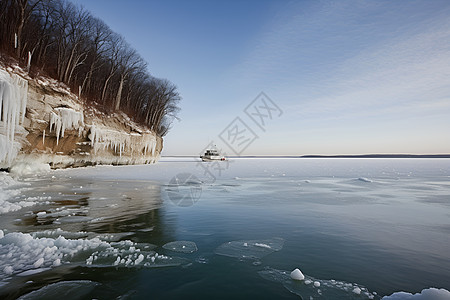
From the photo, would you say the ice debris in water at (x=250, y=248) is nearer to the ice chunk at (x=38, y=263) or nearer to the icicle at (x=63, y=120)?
the ice chunk at (x=38, y=263)

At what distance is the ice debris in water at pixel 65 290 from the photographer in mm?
2662

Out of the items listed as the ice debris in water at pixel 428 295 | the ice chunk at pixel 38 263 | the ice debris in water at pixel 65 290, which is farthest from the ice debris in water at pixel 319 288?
the ice chunk at pixel 38 263

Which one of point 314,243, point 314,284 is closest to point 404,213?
point 314,243

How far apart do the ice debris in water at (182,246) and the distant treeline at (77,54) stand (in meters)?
23.0

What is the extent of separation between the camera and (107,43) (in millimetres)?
31234

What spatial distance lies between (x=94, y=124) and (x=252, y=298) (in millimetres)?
27862

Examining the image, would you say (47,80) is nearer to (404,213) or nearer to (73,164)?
(73,164)

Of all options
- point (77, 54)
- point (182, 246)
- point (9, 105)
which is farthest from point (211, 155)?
point (182, 246)

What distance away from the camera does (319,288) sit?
9.89 ft

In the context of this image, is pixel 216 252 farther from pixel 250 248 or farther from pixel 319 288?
pixel 319 288

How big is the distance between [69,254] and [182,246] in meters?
1.98

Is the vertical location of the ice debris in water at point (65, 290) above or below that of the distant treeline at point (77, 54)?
below

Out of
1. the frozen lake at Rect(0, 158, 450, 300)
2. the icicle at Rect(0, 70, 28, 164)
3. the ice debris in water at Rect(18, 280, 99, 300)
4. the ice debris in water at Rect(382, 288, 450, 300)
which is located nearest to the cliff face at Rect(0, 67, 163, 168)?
the icicle at Rect(0, 70, 28, 164)

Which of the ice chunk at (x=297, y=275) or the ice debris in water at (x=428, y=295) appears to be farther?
the ice chunk at (x=297, y=275)
